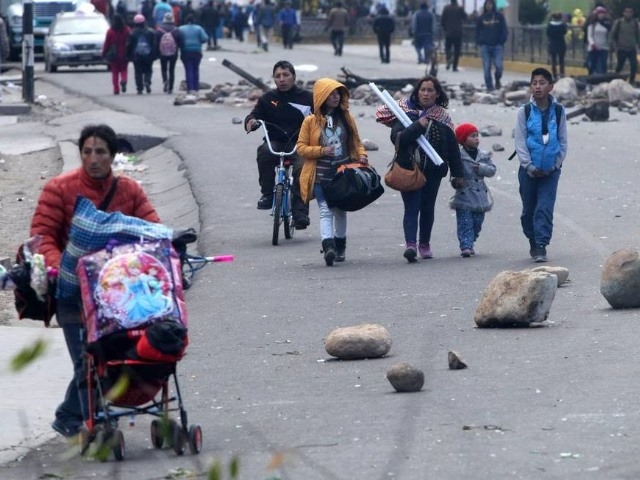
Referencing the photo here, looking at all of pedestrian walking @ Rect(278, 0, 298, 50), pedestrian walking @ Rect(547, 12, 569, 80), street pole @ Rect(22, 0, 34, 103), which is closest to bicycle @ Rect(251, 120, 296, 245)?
street pole @ Rect(22, 0, 34, 103)

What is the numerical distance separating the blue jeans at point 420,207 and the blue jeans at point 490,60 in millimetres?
21905

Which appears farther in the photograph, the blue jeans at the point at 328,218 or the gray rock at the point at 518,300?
the blue jeans at the point at 328,218

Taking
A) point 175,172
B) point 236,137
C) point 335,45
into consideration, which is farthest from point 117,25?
point 335,45

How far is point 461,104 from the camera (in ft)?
101

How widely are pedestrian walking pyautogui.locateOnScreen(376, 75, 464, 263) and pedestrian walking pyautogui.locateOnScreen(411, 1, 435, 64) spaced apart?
31610 mm

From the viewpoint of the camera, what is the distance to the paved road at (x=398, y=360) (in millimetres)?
6152

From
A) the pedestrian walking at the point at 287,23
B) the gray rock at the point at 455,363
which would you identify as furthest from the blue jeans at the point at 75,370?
the pedestrian walking at the point at 287,23

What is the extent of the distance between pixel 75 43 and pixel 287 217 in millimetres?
27580

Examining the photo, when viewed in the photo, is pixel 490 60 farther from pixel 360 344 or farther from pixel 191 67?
pixel 360 344

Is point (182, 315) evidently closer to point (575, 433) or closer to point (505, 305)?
point (575, 433)

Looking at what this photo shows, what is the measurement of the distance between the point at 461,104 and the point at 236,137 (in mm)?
8204

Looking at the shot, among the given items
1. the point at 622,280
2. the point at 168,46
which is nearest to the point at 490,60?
the point at 168,46

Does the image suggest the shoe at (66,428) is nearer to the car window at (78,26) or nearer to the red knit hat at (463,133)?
the red knit hat at (463,133)

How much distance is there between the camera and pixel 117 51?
3300 centimetres
